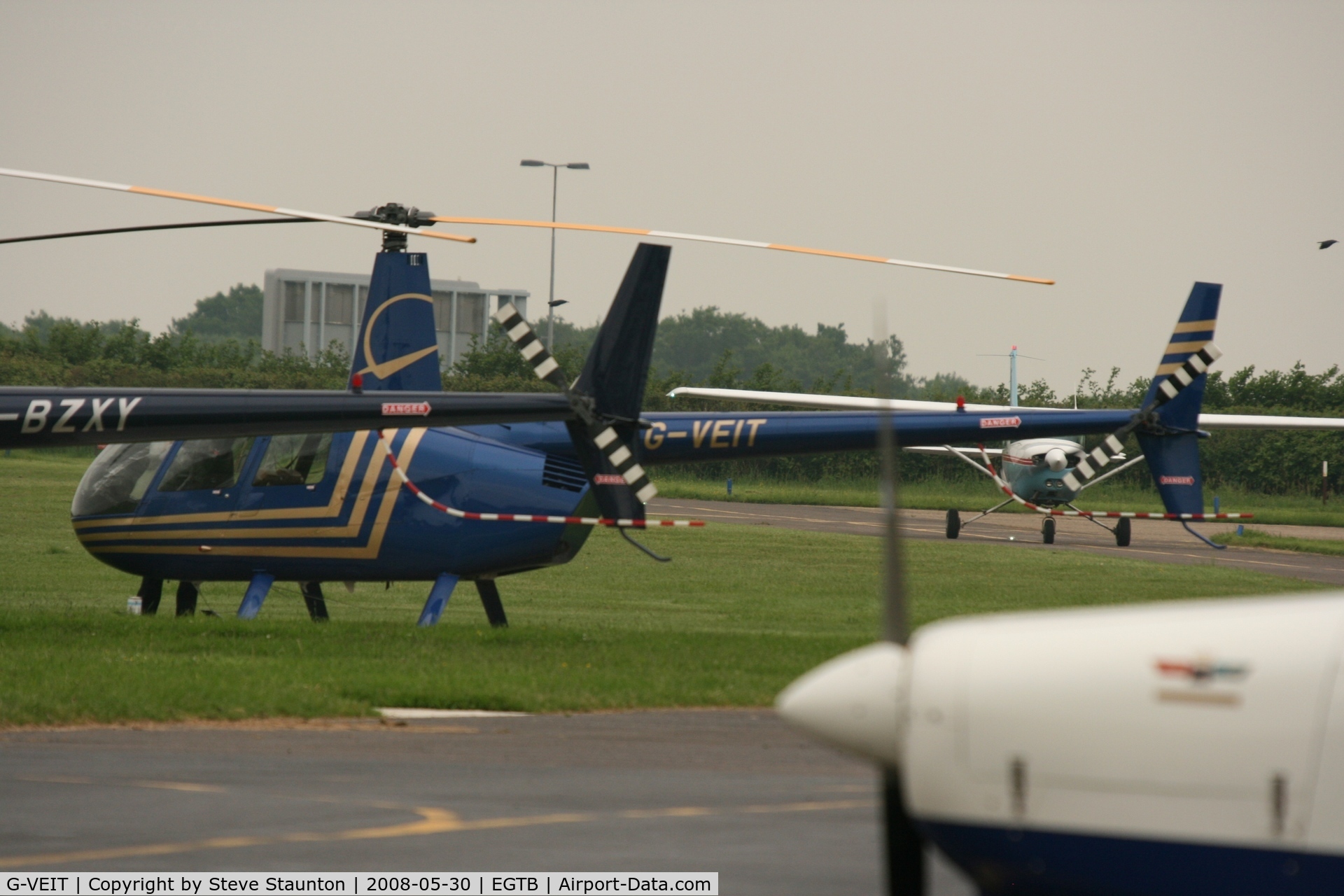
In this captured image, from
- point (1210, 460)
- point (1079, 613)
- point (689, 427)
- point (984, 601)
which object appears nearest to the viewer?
point (1079, 613)

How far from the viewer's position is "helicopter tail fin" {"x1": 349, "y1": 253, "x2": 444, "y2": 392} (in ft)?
56.7

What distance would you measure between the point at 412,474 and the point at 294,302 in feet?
292

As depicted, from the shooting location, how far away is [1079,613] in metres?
4.25

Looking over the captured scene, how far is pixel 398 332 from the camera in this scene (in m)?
17.3

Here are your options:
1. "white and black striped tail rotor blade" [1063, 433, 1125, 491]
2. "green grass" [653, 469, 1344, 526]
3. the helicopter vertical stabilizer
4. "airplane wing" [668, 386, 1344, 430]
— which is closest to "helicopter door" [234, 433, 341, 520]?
"white and black striped tail rotor blade" [1063, 433, 1125, 491]

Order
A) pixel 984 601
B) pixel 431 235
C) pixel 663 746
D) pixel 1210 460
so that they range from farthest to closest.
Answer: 1. pixel 1210 460
2. pixel 984 601
3. pixel 431 235
4. pixel 663 746

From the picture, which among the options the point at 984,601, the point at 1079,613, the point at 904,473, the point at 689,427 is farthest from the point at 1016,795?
the point at 904,473

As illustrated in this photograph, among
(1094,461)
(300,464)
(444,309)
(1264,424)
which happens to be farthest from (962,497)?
(444,309)

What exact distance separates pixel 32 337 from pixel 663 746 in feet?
199

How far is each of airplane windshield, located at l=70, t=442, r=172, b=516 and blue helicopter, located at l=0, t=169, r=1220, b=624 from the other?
0.06 feet

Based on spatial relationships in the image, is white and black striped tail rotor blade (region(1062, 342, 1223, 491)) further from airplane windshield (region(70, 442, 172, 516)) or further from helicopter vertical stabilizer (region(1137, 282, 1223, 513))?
airplane windshield (region(70, 442, 172, 516))

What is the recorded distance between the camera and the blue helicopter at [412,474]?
627 inches

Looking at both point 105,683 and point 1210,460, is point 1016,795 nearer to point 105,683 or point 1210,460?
point 105,683

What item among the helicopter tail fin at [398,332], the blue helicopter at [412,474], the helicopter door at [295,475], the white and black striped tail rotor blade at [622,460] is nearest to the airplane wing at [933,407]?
the blue helicopter at [412,474]
